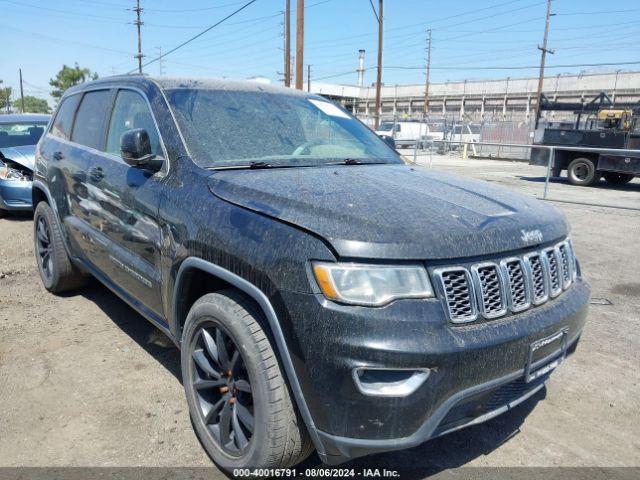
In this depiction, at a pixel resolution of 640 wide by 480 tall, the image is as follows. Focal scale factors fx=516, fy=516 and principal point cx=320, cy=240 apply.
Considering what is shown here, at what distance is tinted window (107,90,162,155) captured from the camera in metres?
2.98

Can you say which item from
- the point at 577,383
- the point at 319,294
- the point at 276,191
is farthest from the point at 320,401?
the point at 577,383

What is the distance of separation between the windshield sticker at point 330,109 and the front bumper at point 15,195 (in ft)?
19.0

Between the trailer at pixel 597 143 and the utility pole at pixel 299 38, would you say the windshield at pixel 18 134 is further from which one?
the trailer at pixel 597 143

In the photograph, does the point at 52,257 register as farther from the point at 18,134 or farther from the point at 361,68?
the point at 361,68

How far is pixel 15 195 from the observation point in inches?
307

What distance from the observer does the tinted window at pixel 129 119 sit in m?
2.98

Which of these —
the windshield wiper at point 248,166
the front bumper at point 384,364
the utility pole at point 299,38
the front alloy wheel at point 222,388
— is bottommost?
the front alloy wheel at point 222,388

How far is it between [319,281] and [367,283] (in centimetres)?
18

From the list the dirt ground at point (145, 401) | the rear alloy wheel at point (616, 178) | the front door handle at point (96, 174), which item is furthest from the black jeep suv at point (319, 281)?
the rear alloy wheel at point (616, 178)

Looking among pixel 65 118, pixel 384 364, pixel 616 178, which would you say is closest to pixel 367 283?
pixel 384 364

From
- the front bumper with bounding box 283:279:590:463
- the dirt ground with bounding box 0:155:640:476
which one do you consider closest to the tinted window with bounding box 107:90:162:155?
the dirt ground with bounding box 0:155:640:476

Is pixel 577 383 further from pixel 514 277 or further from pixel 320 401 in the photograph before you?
pixel 320 401

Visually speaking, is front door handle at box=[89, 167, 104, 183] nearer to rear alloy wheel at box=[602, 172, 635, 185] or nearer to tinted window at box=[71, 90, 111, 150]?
tinted window at box=[71, 90, 111, 150]

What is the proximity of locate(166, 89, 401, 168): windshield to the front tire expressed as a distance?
2.82ft
